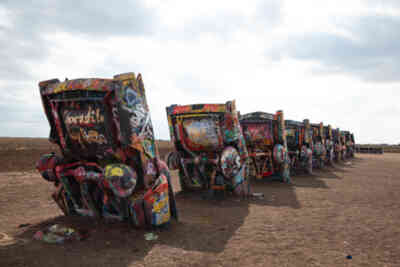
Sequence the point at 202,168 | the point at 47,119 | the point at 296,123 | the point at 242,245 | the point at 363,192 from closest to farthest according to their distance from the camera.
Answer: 1. the point at 242,245
2. the point at 47,119
3. the point at 202,168
4. the point at 363,192
5. the point at 296,123

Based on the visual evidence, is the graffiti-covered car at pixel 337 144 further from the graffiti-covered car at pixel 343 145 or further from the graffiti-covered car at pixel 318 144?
the graffiti-covered car at pixel 318 144

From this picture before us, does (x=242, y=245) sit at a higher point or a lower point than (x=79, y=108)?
lower

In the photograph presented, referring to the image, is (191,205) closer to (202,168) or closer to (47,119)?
(202,168)

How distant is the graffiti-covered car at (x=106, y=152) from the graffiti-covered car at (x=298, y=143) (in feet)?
33.6

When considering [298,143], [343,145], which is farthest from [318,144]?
[343,145]

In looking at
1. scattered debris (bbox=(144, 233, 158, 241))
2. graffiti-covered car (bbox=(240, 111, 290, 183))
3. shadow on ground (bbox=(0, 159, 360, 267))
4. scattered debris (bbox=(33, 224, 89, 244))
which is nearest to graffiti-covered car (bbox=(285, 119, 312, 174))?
graffiti-covered car (bbox=(240, 111, 290, 183))

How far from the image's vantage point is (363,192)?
9.89 m

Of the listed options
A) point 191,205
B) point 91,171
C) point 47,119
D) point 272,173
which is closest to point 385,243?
point 191,205

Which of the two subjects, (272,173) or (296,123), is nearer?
(272,173)

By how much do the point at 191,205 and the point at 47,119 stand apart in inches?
166

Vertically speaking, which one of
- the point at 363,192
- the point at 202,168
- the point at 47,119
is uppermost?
the point at 47,119

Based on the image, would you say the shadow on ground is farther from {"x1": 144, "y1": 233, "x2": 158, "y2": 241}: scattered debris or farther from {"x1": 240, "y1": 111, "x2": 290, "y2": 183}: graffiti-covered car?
{"x1": 240, "y1": 111, "x2": 290, "y2": 183}: graffiti-covered car

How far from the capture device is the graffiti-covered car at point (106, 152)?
178 inches

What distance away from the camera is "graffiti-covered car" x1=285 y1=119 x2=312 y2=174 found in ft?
47.3
